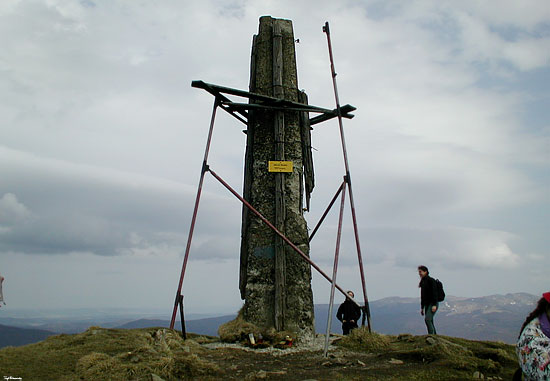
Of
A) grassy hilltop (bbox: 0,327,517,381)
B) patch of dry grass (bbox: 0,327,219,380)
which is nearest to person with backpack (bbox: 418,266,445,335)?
grassy hilltop (bbox: 0,327,517,381)

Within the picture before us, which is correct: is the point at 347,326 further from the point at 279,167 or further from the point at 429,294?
the point at 279,167

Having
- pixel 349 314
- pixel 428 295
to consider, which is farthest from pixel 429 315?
pixel 349 314

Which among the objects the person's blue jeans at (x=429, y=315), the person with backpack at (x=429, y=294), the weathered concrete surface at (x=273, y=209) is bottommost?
the person's blue jeans at (x=429, y=315)

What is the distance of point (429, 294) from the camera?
9094 millimetres

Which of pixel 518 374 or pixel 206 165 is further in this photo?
pixel 206 165

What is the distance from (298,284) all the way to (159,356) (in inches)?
144

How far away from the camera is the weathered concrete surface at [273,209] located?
9.12 metres

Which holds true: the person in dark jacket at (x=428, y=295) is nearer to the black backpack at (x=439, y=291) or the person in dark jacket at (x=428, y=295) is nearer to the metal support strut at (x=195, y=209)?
the black backpack at (x=439, y=291)

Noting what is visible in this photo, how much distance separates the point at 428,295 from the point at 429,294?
0.03 metres

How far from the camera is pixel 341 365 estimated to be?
6836 mm

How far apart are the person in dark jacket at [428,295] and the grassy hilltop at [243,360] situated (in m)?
0.59

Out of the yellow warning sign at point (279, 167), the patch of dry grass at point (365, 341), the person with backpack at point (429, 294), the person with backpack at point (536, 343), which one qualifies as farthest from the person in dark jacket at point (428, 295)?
the person with backpack at point (536, 343)

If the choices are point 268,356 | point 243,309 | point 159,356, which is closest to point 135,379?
point 159,356

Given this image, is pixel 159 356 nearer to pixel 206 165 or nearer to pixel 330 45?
pixel 206 165
